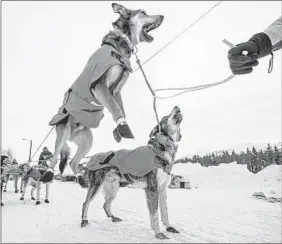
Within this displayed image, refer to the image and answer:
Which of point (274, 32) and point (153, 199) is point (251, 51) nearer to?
point (274, 32)

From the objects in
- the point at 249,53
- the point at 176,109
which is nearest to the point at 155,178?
the point at 176,109

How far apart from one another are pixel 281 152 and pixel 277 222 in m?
1.86

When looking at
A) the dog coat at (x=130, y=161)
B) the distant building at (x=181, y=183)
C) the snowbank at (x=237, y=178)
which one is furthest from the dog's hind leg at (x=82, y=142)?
the distant building at (x=181, y=183)

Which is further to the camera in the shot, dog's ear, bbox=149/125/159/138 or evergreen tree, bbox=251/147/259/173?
evergreen tree, bbox=251/147/259/173

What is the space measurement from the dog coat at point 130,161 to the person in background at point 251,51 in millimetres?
2615

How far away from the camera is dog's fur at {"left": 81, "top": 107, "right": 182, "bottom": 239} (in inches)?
161

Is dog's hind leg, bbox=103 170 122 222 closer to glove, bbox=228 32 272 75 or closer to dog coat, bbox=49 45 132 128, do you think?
dog coat, bbox=49 45 132 128

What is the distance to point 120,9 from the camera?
284cm

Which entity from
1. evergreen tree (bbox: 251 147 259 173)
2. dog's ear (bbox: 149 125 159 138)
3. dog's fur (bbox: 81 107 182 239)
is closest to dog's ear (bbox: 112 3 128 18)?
dog's fur (bbox: 81 107 182 239)

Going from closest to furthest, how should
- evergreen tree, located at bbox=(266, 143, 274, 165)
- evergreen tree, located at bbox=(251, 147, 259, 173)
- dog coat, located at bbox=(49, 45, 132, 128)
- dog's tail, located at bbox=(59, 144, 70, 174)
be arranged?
A: 1. dog coat, located at bbox=(49, 45, 132, 128)
2. dog's tail, located at bbox=(59, 144, 70, 174)
3. evergreen tree, located at bbox=(266, 143, 274, 165)
4. evergreen tree, located at bbox=(251, 147, 259, 173)

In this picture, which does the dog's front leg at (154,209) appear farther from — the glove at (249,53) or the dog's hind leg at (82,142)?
the glove at (249,53)

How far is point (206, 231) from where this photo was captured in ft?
12.7

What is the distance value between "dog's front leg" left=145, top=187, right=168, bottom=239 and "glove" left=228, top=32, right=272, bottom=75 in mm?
2427

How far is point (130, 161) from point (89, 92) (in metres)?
2.24
